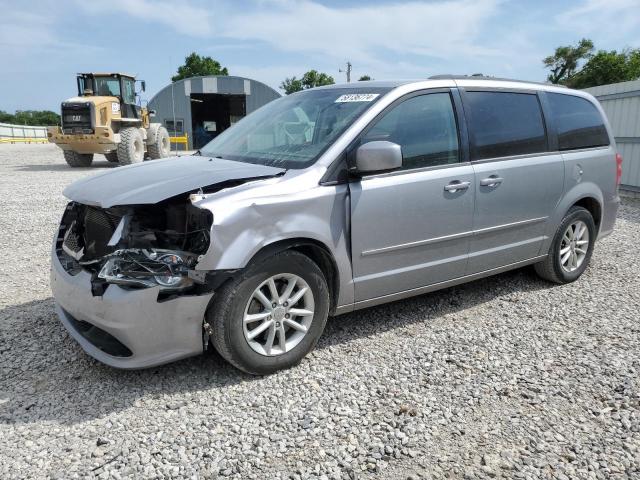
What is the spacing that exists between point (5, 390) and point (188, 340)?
114 centimetres

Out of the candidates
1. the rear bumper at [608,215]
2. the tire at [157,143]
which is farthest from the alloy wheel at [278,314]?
the tire at [157,143]

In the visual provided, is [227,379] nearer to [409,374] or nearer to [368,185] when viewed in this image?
[409,374]

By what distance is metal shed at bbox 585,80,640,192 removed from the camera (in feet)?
34.9

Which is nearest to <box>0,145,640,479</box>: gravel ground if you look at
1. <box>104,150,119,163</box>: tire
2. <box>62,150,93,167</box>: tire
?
<box>62,150,93,167</box>: tire

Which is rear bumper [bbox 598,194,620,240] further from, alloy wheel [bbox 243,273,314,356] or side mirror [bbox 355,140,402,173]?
alloy wheel [bbox 243,273,314,356]

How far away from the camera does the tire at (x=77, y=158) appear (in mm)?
17453

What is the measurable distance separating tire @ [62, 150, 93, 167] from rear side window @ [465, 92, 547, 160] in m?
16.5

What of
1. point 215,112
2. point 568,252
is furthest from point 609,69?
point 568,252

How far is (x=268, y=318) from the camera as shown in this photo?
10.00 ft

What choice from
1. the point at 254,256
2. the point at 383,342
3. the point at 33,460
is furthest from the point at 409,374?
the point at 33,460

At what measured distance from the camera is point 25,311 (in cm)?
412

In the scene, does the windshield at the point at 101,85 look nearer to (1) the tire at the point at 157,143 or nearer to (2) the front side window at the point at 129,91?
(2) the front side window at the point at 129,91

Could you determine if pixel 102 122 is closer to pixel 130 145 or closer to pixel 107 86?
pixel 130 145

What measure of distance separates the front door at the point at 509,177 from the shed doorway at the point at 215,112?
→ 35703 mm
